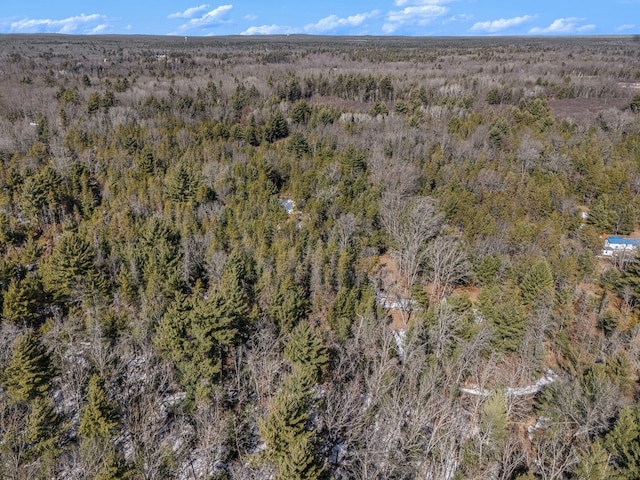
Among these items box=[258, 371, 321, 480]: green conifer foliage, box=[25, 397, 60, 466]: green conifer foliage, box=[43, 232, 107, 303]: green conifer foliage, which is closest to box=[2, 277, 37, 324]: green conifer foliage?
box=[43, 232, 107, 303]: green conifer foliage

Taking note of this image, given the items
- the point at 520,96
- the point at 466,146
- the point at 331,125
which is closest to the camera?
the point at 466,146

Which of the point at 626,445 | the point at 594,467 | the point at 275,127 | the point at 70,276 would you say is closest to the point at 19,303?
the point at 70,276

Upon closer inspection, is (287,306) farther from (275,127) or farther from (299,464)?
(275,127)

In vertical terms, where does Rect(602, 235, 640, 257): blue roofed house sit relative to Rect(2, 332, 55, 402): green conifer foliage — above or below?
below

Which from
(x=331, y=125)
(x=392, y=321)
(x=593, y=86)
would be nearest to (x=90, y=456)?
(x=392, y=321)

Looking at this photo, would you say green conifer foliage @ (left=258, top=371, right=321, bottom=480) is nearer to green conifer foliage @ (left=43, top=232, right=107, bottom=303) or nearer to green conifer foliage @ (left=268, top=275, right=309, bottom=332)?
green conifer foliage @ (left=268, top=275, right=309, bottom=332)

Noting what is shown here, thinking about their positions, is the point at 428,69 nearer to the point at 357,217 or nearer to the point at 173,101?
the point at 173,101

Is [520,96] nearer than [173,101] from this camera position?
No
